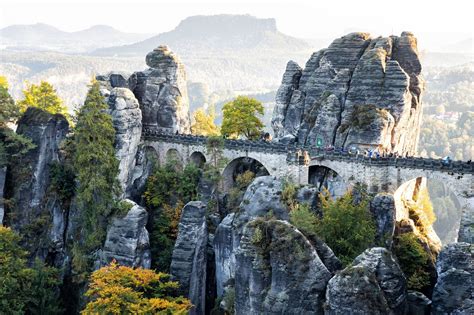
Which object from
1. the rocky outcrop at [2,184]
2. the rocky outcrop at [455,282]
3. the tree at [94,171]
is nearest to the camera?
the rocky outcrop at [455,282]

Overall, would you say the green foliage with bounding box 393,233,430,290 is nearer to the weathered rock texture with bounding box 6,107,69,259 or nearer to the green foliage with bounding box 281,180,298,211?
the green foliage with bounding box 281,180,298,211

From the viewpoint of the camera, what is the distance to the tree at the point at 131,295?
34.7 metres

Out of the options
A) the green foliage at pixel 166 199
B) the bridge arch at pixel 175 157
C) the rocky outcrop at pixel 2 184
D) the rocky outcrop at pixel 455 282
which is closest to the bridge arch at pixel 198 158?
the bridge arch at pixel 175 157

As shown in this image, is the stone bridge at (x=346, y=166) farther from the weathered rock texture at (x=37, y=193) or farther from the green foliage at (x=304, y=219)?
the weathered rock texture at (x=37, y=193)

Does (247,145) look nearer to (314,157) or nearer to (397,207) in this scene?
(314,157)

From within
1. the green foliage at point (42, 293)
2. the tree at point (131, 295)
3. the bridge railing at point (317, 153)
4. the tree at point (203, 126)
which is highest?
the tree at point (203, 126)

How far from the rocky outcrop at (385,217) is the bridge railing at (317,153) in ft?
14.9

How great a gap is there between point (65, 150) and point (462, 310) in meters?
31.3

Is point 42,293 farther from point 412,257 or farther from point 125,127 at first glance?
point 412,257

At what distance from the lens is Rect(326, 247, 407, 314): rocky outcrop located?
26.2 m

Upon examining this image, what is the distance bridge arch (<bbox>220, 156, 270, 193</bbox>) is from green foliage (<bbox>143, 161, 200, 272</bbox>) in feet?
7.15

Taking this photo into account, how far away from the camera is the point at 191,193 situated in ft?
157

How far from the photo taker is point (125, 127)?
155ft

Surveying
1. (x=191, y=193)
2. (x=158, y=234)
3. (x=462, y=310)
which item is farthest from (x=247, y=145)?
(x=462, y=310)
